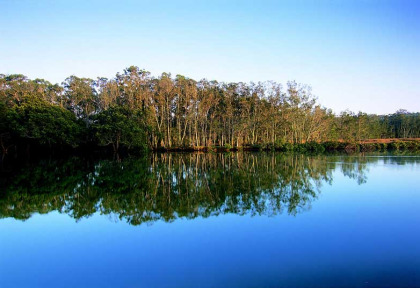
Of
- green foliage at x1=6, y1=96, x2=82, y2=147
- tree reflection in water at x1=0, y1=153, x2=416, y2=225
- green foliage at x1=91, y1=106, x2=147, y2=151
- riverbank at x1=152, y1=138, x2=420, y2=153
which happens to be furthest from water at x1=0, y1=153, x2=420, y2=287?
riverbank at x1=152, y1=138, x2=420, y2=153

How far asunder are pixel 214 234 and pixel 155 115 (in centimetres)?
4485

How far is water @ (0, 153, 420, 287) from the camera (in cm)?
716

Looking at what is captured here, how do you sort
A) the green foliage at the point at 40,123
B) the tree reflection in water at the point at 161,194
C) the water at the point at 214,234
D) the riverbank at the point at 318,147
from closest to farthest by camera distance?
1. the water at the point at 214,234
2. the tree reflection in water at the point at 161,194
3. the green foliage at the point at 40,123
4. the riverbank at the point at 318,147

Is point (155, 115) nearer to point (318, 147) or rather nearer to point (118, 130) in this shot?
point (118, 130)

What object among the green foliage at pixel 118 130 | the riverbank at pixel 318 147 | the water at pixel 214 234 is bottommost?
the water at pixel 214 234

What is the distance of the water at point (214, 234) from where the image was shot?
716 centimetres

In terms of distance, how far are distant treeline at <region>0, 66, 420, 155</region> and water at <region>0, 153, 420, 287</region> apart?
28802 mm

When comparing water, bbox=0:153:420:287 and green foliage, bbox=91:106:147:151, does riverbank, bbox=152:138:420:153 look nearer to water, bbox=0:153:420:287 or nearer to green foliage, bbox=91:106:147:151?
green foliage, bbox=91:106:147:151

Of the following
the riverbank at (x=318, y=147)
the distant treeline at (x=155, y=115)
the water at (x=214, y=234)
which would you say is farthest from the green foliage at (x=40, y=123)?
the water at (x=214, y=234)

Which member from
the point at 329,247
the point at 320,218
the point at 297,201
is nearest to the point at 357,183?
the point at 297,201

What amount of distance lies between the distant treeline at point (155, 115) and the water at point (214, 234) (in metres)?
28.8

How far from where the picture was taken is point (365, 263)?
299 inches

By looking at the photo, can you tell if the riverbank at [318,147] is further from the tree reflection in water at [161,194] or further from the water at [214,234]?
the water at [214,234]

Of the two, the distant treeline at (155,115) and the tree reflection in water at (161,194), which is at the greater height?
the distant treeline at (155,115)
